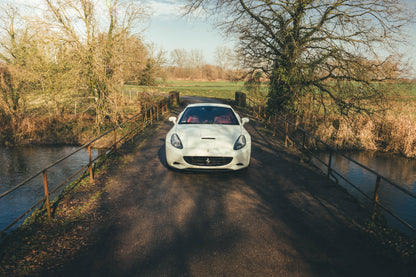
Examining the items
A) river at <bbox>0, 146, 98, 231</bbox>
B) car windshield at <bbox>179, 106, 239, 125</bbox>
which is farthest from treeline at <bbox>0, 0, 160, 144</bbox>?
car windshield at <bbox>179, 106, 239, 125</bbox>

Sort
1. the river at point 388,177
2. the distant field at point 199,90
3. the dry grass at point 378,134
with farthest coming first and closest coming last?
the distant field at point 199,90, the dry grass at point 378,134, the river at point 388,177

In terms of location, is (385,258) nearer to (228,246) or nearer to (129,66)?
(228,246)

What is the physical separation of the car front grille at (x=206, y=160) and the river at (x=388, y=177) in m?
4.71

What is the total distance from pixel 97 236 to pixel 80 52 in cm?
1326

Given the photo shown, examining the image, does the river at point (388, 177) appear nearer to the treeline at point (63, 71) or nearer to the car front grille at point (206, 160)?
the car front grille at point (206, 160)

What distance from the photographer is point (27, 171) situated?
13742mm

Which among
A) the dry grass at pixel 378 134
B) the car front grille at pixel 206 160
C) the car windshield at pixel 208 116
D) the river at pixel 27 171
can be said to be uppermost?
the car windshield at pixel 208 116

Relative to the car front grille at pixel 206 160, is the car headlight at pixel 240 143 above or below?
above

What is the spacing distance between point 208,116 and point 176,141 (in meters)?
1.65

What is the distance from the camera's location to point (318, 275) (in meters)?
3.51

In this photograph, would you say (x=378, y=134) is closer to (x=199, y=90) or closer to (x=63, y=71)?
(x=63, y=71)

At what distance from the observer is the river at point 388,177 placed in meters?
9.58

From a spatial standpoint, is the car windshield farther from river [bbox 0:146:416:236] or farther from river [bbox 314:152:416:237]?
river [bbox 314:152:416:237]

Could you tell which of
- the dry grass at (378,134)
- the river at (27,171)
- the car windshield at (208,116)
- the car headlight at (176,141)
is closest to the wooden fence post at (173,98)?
the river at (27,171)
